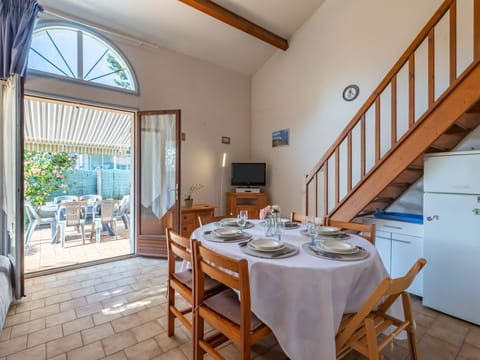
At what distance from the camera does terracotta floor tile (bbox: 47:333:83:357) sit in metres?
1.81

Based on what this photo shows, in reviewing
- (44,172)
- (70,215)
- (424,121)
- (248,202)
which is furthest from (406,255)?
(44,172)

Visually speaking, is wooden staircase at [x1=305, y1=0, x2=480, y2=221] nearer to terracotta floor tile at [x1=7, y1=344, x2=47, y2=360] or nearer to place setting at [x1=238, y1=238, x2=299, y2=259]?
place setting at [x1=238, y1=238, x2=299, y2=259]

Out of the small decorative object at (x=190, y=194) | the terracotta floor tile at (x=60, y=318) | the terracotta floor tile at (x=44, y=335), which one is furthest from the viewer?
the small decorative object at (x=190, y=194)

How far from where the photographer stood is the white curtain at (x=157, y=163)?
12.7 feet

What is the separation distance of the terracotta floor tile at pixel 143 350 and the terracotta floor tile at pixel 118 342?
6 cm

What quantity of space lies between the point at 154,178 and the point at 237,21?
2.76m

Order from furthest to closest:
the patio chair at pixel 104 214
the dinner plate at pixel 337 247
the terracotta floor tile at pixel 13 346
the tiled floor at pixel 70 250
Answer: the patio chair at pixel 104 214
the tiled floor at pixel 70 250
the terracotta floor tile at pixel 13 346
the dinner plate at pixel 337 247

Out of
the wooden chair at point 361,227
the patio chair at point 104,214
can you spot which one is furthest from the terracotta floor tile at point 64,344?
the patio chair at point 104,214

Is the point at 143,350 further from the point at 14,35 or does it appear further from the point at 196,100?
the point at 196,100

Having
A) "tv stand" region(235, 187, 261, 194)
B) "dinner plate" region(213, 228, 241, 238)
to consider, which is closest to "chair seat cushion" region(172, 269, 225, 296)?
"dinner plate" region(213, 228, 241, 238)

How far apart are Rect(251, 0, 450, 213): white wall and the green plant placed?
504cm

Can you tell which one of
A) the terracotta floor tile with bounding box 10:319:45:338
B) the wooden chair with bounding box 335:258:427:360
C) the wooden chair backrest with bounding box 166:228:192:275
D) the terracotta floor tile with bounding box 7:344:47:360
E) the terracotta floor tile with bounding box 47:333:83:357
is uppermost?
the wooden chair backrest with bounding box 166:228:192:275

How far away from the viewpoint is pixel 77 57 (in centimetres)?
342

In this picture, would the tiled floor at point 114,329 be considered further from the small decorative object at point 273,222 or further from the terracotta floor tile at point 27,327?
the small decorative object at point 273,222
